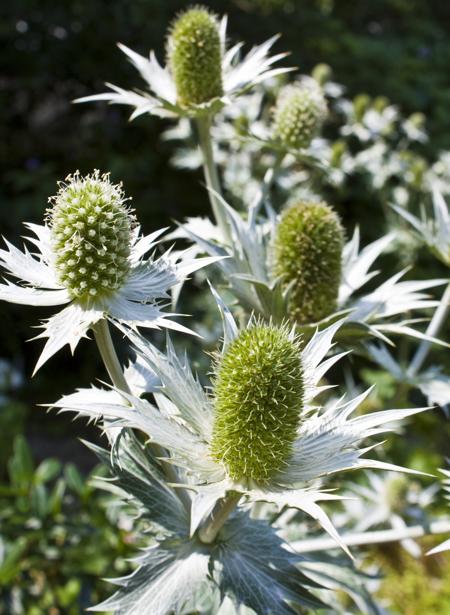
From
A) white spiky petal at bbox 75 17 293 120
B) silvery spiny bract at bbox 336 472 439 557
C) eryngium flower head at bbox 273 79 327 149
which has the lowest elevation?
silvery spiny bract at bbox 336 472 439 557

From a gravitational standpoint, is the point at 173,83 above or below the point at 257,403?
above

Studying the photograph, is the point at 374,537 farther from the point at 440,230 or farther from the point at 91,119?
the point at 91,119

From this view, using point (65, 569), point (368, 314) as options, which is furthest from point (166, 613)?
point (65, 569)

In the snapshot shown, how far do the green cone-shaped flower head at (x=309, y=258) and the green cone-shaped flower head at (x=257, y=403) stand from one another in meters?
0.39

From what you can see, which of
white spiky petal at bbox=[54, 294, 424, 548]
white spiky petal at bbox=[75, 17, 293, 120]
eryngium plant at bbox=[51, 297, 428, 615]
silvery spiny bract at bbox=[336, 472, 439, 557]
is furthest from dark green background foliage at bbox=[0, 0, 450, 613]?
white spiky petal at bbox=[54, 294, 424, 548]

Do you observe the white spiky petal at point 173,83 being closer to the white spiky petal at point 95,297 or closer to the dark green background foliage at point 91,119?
the white spiky petal at point 95,297

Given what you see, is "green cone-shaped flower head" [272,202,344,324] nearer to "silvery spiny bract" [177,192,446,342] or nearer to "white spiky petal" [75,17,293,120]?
"silvery spiny bract" [177,192,446,342]

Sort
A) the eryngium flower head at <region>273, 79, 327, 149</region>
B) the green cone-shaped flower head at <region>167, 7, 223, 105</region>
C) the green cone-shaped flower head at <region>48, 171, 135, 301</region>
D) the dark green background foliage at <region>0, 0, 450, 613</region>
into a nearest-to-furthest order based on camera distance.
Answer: the green cone-shaped flower head at <region>48, 171, 135, 301</region> < the green cone-shaped flower head at <region>167, 7, 223, 105</region> < the eryngium flower head at <region>273, 79, 327, 149</region> < the dark green background foliage at <region>0, 0, 450, 613</region>

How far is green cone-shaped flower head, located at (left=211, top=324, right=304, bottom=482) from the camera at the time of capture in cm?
98

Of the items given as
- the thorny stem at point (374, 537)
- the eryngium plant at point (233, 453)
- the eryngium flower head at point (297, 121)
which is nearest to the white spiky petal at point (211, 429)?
the eryngium plant at point (233, 453)

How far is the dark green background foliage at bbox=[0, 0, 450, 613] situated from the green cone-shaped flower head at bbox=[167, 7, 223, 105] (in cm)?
231

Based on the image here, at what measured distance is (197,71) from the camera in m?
1.48

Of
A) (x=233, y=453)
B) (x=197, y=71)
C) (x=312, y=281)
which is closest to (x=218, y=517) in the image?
(x=233, y=453)

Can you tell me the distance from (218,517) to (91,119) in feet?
12.4
